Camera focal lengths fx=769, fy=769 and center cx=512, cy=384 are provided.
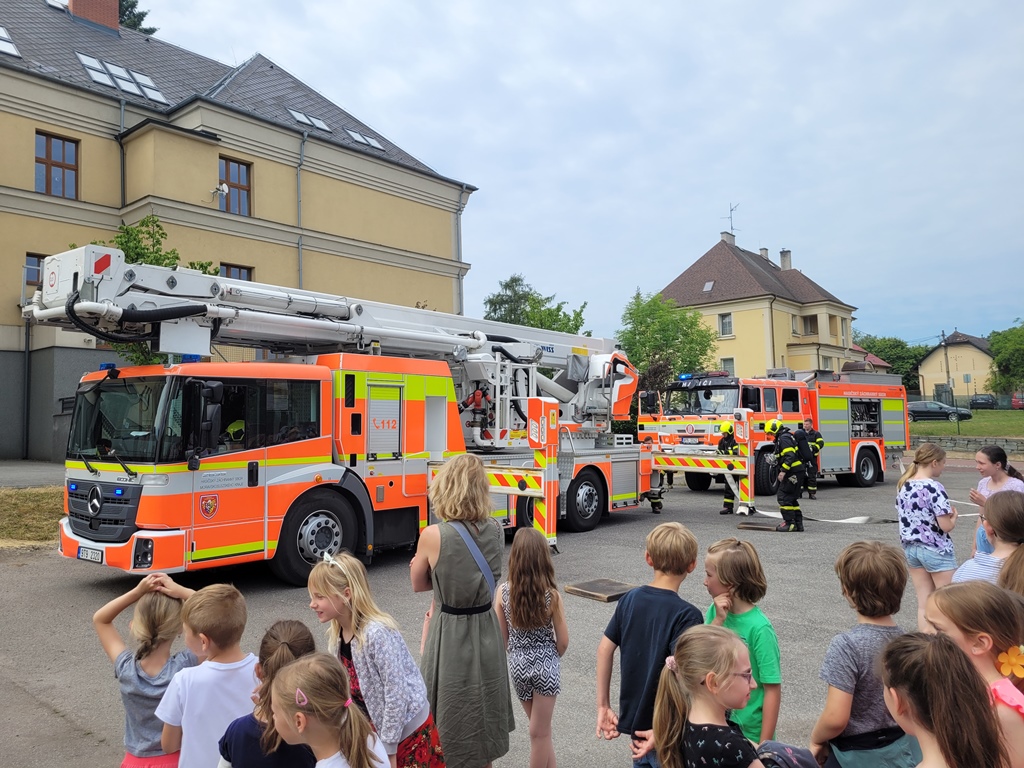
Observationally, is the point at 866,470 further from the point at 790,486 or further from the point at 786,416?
the point at 790,486

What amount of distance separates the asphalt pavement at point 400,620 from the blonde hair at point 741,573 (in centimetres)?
169

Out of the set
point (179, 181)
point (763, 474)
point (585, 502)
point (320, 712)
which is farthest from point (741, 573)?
point (179, 181)

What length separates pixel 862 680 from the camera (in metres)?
2.81

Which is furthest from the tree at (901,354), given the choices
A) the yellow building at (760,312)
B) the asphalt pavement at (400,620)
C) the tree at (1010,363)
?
the asphalt pavement at (400,620)

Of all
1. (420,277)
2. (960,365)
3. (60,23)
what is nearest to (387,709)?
(420,277)

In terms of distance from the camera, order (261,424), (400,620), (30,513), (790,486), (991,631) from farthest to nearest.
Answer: (30,513), (790,486), (261,424), (400,620), (991,631)

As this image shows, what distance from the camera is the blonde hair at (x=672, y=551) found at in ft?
10.6

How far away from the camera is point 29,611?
298 inches

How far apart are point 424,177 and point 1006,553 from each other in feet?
96.5

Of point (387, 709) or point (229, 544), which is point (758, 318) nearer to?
point (229, 544)

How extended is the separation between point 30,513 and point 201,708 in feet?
39.6

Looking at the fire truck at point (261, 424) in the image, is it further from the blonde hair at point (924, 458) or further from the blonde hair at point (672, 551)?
the blonde hair at point (672, 551)

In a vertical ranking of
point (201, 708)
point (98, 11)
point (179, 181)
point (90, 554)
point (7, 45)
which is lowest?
point (90, 554)

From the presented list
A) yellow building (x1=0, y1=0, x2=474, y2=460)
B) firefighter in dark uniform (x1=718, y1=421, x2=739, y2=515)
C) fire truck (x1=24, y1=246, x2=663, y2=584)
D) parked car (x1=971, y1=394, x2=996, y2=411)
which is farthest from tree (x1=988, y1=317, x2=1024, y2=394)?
fire truck (x1=24, y1=246, x2=663, y2=584)
